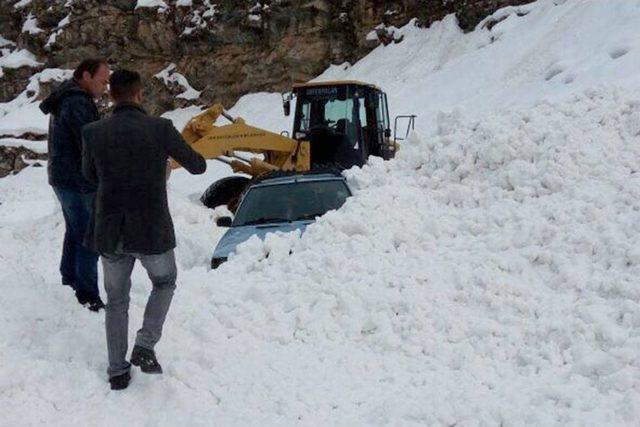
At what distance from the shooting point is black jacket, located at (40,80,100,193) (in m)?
4.50

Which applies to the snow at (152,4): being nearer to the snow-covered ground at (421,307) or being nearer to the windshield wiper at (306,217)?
the snow-covered ground at (421,307)

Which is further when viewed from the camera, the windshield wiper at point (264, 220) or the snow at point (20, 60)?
the snow at point (20, 60)

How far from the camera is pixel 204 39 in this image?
96.2 feet

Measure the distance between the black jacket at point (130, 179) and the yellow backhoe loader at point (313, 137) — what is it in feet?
27.0

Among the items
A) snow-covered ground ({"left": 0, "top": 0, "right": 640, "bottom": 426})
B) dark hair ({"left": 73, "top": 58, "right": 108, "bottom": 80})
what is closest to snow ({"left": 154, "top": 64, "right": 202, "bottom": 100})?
snow-covered ground ({"left": 0, "top": 0, "right": 640, "bottom": 426})

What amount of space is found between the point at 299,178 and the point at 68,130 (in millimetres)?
4085

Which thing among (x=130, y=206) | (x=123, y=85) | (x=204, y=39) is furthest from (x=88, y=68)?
(x=204, y=39)

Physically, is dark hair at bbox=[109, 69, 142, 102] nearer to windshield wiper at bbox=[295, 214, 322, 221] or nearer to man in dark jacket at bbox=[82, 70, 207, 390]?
man in dark jacket at bbox=[82, 70, 207, 390]

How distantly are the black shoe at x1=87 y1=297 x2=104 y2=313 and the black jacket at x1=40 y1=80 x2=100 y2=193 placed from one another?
2.66ft

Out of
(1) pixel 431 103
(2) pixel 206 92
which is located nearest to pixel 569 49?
(1) pixel 431 103

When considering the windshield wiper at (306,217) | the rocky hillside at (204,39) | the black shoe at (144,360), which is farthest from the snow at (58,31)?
the black shoe at (144,360)

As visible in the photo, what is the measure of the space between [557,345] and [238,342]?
2.21 meters

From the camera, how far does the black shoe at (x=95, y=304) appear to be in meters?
4.76

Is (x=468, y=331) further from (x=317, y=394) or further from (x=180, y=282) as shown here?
(x=180, y=282)
